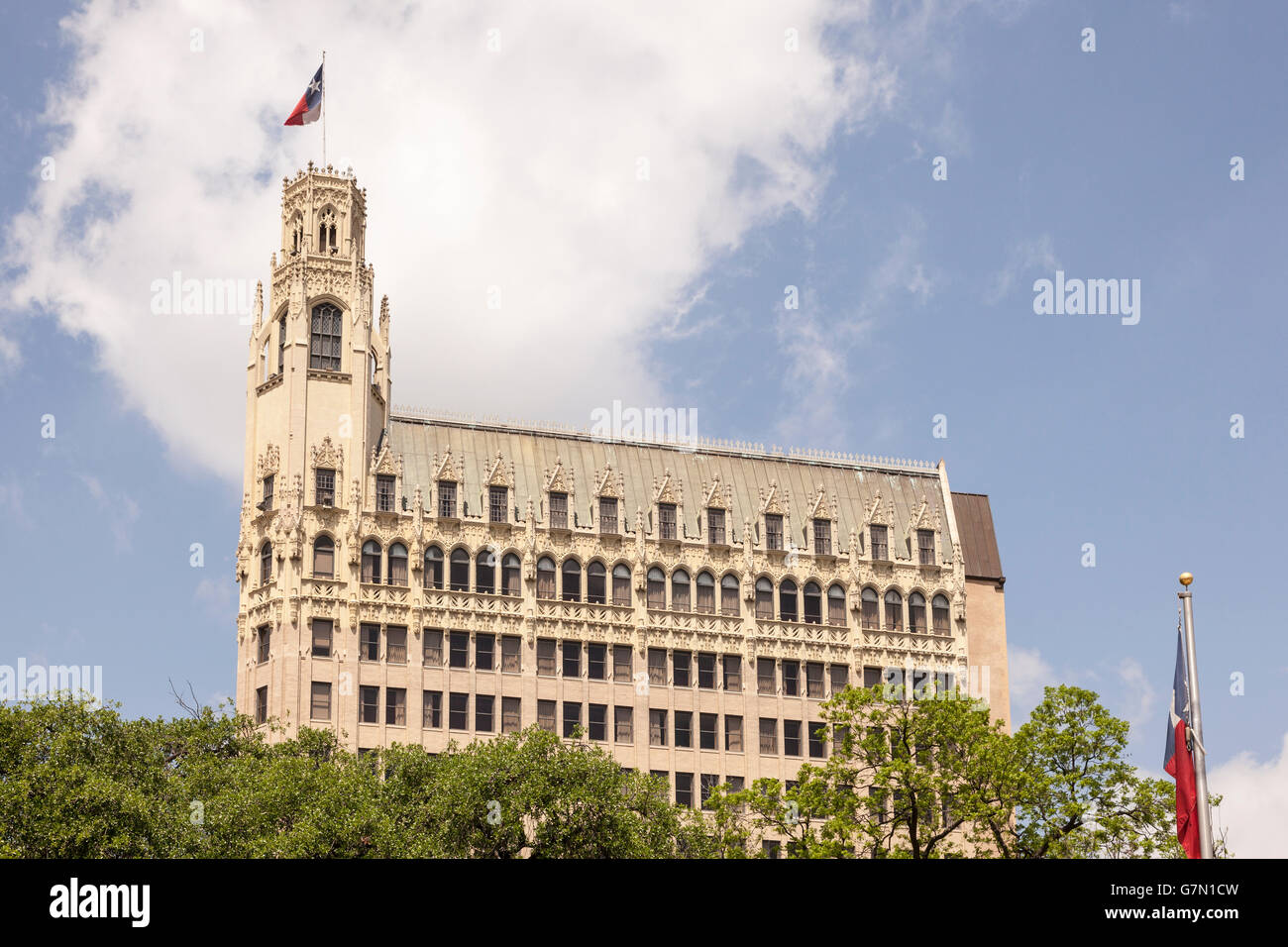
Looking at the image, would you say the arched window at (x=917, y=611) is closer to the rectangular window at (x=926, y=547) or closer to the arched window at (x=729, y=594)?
the rectangular window at (x=926, y=547)

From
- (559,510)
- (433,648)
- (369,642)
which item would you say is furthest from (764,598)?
(369,642)

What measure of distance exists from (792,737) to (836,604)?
355 inches

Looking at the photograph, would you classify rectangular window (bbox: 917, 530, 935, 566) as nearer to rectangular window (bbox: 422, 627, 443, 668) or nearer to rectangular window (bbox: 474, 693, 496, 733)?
rectangular window (bbox: 474, 693, 496, 733)

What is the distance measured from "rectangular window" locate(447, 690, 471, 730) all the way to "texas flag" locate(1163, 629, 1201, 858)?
5770cm

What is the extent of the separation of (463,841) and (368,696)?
2616cm

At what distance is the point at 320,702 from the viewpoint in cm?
9838

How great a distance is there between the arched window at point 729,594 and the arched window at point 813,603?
4647 mm

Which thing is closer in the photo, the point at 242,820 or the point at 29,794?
the point at 29,794

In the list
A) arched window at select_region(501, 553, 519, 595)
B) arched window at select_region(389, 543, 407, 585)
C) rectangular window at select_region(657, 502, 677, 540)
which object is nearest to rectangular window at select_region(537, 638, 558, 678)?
arched window at select_region(501, 553, 519, 595)

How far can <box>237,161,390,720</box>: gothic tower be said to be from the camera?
101 metres

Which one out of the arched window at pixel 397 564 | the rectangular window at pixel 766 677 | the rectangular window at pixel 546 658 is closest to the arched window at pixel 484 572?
the arched window at pixel 397 564

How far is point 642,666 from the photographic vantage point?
10469 centimetres
